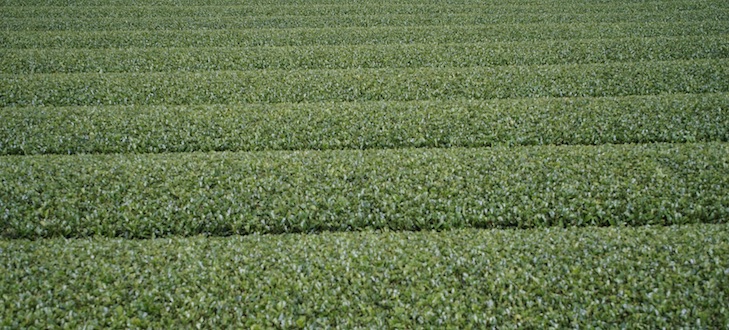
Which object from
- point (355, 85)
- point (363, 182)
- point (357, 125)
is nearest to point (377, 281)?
point (363, 182)

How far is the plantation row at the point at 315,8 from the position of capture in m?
16.6

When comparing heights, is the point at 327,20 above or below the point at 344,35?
above

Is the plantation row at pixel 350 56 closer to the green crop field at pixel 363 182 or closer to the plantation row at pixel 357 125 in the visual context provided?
the green crop field at pixel 363 182

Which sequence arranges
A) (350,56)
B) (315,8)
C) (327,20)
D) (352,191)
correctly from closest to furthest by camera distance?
(352,191)
(350,56)
(327,20)
(315,8)

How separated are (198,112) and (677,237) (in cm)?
693

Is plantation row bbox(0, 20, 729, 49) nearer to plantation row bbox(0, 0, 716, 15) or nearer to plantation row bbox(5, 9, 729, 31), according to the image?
plantation row bbox(5, 9, 729, 31)

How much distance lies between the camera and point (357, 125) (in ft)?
30.9

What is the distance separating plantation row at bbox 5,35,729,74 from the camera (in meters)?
12.4

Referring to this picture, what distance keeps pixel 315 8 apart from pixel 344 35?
130 inches

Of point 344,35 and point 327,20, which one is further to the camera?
point 327,20

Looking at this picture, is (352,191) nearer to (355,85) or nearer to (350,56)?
(355,85)


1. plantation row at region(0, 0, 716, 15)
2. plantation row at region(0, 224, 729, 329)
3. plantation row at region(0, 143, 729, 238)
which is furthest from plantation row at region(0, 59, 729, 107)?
plantation row at region(0, 0, 716, 15)

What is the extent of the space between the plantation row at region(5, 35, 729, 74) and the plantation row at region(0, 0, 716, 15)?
3830 millimetres

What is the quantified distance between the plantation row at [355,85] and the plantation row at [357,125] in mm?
786
